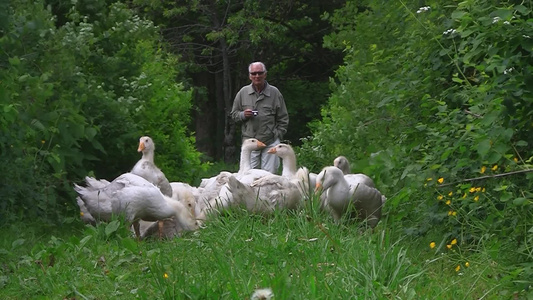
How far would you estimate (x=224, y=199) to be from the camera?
35.6ft

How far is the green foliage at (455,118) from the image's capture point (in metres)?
7.07

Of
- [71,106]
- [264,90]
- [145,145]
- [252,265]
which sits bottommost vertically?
[145,145]

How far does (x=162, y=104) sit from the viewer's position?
17953 millimetres

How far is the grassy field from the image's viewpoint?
6672 millimetres

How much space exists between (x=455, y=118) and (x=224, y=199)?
113 inches

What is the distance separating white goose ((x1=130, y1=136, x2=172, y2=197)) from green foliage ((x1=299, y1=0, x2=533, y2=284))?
7.50 ft

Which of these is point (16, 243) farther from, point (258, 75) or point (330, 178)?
point (258, 75)

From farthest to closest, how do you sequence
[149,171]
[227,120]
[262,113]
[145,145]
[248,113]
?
[227,120]
[262,113]
[248,113]
[145,145]
[149,171]

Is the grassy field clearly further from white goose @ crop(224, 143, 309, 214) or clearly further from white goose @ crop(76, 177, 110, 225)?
white goose @ crop(76, 177, 110, 225)

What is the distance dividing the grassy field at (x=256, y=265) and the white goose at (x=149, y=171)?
3.26 meters

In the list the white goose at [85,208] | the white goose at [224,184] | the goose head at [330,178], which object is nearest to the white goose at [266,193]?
the white goose at [224,184]

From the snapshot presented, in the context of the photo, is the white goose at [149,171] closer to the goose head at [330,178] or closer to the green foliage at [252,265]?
the goose head at [330,178]

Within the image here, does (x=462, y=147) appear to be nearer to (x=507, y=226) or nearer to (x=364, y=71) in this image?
(x=507, y=226)

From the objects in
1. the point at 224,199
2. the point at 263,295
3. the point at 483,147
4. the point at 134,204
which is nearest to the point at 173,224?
the point at 134,204
